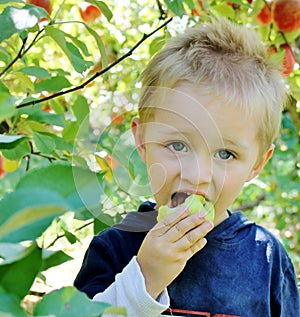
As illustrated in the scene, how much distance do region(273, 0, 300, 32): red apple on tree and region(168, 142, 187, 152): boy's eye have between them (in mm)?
862

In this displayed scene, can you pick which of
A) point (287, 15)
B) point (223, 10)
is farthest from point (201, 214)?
point (287, 15)

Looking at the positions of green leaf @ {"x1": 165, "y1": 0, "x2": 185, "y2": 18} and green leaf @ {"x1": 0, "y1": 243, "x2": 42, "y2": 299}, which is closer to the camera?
green leaf @ {"x1": 0, "y1": 243, "x2": 42, "y2": 299}

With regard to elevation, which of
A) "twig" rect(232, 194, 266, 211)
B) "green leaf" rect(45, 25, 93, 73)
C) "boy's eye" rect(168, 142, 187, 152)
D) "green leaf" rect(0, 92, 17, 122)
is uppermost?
"green leaf" rect(0, 92, 17, 122)

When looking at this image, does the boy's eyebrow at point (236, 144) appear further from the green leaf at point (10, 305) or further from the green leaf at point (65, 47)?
the green leaf at point (10, 305)

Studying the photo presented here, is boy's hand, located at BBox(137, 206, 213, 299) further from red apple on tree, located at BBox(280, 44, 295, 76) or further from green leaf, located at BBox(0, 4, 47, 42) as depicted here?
red apple on tree, located at BBox(280, 44, 295, 76)

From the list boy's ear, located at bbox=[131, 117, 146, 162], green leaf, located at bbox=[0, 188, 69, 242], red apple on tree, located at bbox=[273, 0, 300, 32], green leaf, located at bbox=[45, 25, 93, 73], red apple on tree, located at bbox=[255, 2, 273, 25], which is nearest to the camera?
green leaf, located at bbox=[0, 188, 69, 242]

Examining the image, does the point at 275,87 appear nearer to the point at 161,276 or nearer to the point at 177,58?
the point at 177,58

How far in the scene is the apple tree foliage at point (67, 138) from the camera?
1.15 feet

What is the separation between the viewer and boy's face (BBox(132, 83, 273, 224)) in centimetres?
87

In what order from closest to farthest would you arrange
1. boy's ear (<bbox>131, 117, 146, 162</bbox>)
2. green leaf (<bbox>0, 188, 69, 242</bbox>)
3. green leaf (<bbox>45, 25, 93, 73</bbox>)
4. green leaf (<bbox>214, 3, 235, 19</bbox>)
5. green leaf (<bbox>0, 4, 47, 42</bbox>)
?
green leaf (<bbox>0, 188, 69, 242</bbox>), green leaf (<bbox>0, 4, 47, 42</bbox>), green leaf (<bbox>45, 25, 93, 73</bbox>), boy's ear (<bbox>131, 117, 146, 162</bbox>), green leaf (<bbox>214, 3, 235, 19</bbox>)

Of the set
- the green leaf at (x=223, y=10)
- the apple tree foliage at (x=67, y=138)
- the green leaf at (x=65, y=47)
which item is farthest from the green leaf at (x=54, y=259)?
the green leaf at (x=223, y=10)

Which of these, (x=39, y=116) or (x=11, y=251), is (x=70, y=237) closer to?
(x=39, y=116)

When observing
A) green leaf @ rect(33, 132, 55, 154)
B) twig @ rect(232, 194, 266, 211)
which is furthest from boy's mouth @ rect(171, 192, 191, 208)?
twig @ rect(232, 194, 266, 211)

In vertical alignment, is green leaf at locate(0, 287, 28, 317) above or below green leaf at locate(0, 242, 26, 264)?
below
